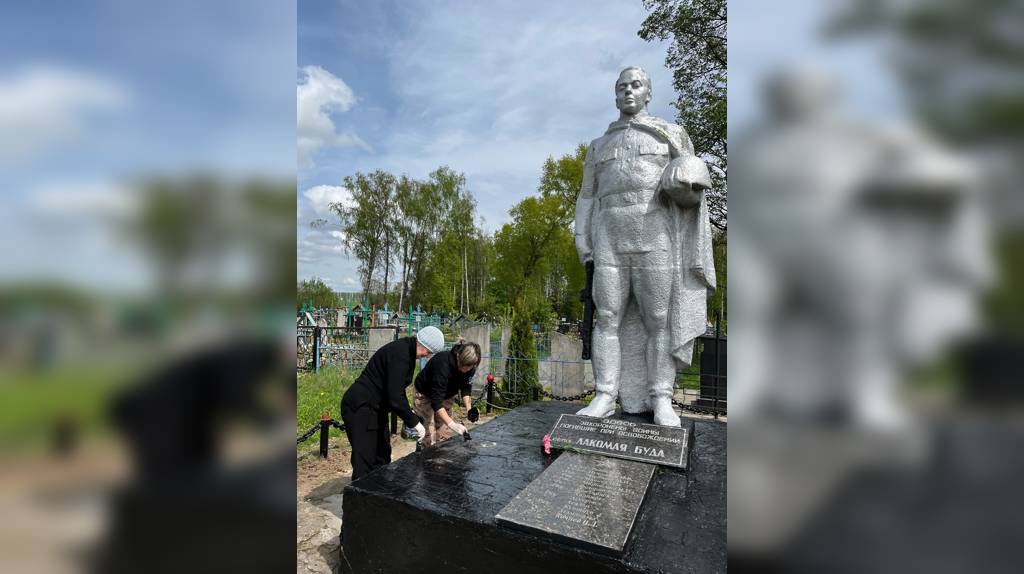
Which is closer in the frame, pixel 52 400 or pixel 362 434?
pixel 52 400

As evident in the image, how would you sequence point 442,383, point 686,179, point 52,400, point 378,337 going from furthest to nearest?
point 378,337 → point 442,383 → point 686,179 → point 52,400

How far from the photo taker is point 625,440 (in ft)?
12.5

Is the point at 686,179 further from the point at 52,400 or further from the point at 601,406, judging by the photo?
the point at 52,400

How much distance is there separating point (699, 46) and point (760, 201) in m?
15.4

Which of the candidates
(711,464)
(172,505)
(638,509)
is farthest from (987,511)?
(711,464)

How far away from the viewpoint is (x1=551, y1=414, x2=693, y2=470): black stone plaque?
3650mm

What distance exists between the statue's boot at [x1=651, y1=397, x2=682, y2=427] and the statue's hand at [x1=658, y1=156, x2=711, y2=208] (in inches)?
67.3

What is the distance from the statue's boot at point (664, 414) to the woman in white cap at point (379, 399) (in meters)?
1.93

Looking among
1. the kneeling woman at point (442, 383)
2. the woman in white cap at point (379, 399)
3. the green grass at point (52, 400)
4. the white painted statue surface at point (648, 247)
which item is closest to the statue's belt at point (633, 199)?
the white painted statue surface at point (648, 247)

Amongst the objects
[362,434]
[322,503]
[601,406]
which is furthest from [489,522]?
[322,503]

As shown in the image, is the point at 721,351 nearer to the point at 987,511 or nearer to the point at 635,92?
the point at 635,92

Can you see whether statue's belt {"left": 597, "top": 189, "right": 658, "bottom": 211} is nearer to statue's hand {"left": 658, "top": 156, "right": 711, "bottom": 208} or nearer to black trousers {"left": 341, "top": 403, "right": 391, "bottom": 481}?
statue's hand {"left": 658, "top": 156, "right": 711, "bottom": 208}

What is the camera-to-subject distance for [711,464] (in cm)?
375

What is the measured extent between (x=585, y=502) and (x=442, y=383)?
7.29ft
